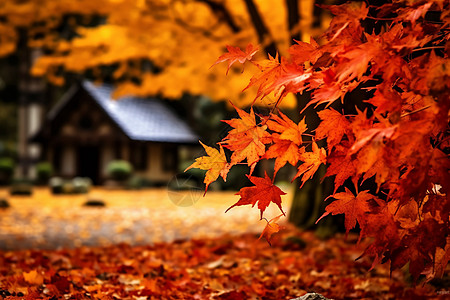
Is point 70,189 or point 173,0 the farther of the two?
point 70,189

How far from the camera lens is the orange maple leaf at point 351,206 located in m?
2.34

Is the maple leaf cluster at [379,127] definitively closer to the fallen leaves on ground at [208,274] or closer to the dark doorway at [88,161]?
the fallen leaves on ground at [208,274]

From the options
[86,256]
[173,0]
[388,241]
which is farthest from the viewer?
[173,0]

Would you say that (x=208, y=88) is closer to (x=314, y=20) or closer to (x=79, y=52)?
(x=79, y=52)

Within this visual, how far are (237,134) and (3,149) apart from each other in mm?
33126

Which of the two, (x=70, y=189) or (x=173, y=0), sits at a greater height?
A: (x=173, y=0)

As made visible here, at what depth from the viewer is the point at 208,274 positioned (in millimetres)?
4469

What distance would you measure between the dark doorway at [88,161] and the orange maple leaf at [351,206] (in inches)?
975

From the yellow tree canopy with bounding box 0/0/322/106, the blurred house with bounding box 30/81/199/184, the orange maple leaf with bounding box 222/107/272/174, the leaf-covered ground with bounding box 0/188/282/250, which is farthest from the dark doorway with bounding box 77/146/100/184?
the orange maple leaf with bounding box 222/107/272/174

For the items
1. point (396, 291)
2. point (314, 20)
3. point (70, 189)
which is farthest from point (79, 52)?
point (396, 291)

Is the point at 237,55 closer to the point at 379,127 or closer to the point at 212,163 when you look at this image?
the point at 212,163

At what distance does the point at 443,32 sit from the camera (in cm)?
240

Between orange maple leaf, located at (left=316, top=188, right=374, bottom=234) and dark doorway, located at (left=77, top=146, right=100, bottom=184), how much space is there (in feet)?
81.2

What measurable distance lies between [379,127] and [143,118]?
23895 millimetres
